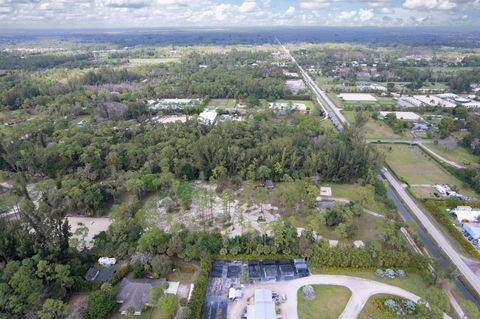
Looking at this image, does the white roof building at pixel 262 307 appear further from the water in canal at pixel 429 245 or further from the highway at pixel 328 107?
the highway at pixel 328 107

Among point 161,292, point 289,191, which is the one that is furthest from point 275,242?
point 161,292

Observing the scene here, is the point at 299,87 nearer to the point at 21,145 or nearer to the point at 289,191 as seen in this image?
the point at 289,191

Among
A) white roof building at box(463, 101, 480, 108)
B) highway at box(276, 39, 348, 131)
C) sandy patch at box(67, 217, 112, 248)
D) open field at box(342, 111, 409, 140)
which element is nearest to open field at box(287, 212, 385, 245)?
sandy patch at box(67, 217, 112, 248)

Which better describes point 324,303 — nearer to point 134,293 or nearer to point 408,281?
point 408,281

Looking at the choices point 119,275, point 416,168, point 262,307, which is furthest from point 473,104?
point 119,275

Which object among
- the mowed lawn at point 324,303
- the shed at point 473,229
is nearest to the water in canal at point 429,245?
the shed at point 473,229

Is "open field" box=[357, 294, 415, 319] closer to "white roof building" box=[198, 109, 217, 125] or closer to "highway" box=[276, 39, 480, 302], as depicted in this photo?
"highway" box=[276, 39, 480, 302]

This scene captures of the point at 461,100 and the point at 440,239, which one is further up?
the point at 461,100

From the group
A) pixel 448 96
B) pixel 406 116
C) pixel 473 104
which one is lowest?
pixel 406 116
